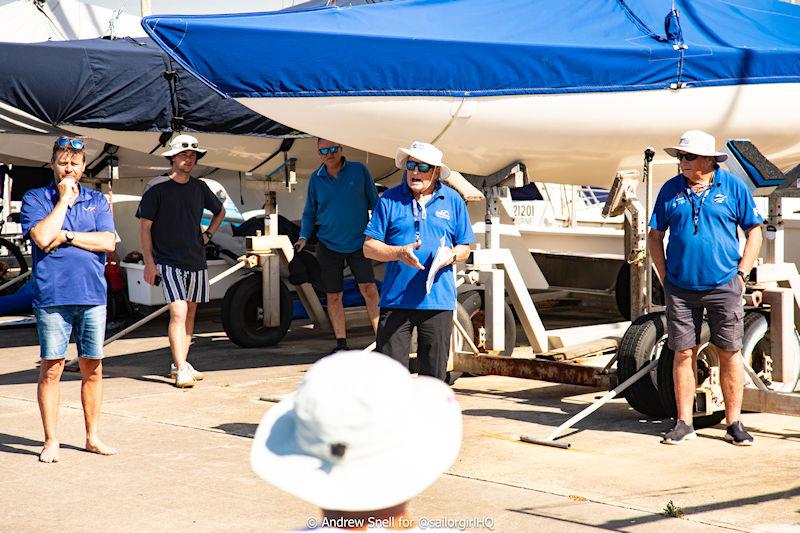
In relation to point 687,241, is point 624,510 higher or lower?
lower

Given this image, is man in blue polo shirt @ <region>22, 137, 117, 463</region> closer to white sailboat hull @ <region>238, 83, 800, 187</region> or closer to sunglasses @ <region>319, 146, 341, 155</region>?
white sailboat hull @ <region>238, 83, 800, 187</region>

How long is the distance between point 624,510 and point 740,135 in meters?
4.61

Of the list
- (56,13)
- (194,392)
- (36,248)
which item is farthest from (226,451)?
(56,13)

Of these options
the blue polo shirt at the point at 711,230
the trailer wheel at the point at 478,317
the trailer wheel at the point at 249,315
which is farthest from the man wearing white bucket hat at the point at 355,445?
the trailer wheel at the point at 249,315

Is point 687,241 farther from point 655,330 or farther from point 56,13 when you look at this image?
point 56,13

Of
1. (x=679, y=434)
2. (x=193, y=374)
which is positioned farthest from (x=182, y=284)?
(x=679, y=434)

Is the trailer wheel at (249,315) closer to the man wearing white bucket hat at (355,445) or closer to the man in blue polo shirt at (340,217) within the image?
the man in blue polo shirt at (340,217)

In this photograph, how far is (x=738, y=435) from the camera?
21.2 feet

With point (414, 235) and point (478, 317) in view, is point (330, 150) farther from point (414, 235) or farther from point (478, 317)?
point (414, 235)

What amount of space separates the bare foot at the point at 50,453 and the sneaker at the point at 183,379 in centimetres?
228

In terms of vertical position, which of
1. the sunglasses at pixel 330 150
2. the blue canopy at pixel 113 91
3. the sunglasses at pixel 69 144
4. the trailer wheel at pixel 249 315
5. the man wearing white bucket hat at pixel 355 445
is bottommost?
the trailer wheel at pixel 249 315

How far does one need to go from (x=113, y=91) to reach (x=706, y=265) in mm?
5697

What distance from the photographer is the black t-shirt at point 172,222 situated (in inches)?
340

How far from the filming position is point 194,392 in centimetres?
833
